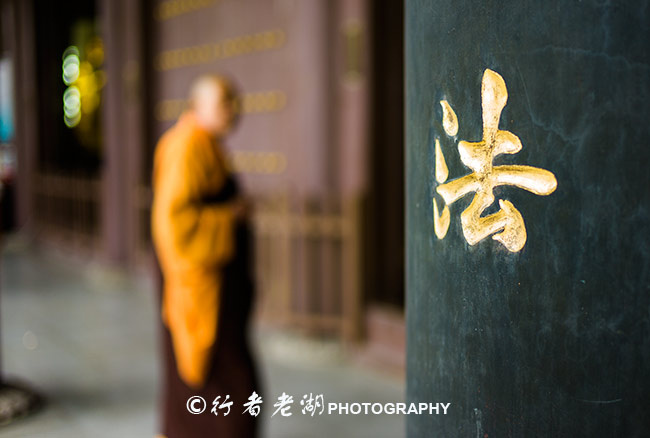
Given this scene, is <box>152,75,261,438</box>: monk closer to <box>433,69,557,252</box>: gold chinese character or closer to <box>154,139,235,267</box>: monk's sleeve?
<box>154,139,235,267</box>: monk's sleeve

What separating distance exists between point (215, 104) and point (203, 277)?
69 centimetres

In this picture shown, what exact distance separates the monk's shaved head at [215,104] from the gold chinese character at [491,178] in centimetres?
192

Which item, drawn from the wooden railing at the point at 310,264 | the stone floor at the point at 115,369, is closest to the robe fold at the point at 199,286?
the stone floor at the point at 115,369

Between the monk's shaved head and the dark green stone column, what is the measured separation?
182cm

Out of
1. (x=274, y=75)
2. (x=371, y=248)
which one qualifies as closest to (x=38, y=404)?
(x=371, y=248)

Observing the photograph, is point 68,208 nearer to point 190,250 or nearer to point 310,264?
point 310,264

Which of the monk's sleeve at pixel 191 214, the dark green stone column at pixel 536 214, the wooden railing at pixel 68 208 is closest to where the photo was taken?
the dark green stone column at pixel 536 214

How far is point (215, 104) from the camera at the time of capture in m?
2.79

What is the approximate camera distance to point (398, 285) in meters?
4.95

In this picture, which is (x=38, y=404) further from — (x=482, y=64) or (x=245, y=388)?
(x=482, y=64)

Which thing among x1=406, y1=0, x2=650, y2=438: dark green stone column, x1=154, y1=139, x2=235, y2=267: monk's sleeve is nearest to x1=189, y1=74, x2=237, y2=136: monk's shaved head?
x1=154, y1=139, x2=235, y2=267: monk's sleeve

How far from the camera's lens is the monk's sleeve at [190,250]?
9.02 ft

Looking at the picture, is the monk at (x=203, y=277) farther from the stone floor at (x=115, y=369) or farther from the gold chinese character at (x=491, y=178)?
the gold chinese character at (x=491, y=178)

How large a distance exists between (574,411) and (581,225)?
22 cm
